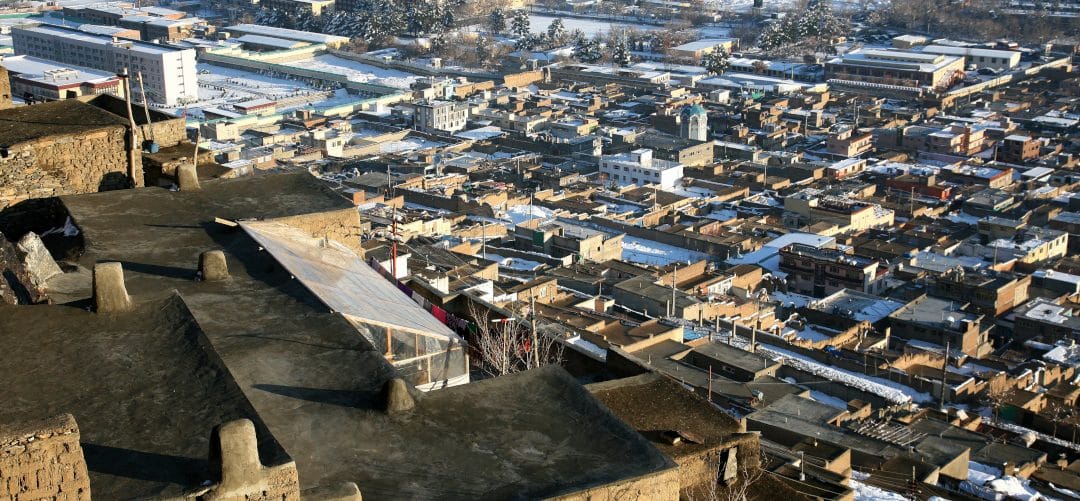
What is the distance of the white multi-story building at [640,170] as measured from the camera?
83.0 feet

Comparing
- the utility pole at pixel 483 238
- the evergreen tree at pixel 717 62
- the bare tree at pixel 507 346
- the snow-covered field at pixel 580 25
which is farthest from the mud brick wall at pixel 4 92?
the snow-covered field at pixel 580 25

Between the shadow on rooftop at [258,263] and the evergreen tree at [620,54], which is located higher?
the shadow on rooftop at [258,263]

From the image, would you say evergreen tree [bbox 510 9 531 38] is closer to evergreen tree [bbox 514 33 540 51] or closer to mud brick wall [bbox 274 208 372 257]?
evergreen tree [bbox 514 33 540 51]

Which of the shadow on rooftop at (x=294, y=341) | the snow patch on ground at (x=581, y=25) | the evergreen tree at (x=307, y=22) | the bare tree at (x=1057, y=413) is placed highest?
the shadow on rooftop at (x=294, y=341)

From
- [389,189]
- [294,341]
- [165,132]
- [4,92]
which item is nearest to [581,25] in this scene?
[389,189]

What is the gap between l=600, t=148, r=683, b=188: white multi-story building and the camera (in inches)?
997

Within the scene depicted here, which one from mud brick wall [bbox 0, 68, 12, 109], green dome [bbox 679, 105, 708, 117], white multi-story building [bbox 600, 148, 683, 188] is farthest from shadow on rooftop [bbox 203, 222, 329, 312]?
green dome [bbox 679, 105, 708, 117]

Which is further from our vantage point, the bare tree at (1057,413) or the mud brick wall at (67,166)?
the bare tree at (1057,413)

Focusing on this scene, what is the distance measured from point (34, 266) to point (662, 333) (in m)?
10.7

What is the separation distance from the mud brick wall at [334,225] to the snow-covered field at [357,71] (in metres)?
31.1

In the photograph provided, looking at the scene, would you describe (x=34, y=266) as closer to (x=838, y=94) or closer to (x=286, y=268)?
(x=286, y=268)

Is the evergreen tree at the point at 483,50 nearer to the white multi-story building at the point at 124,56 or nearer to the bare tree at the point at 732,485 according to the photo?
the white multi-story building at the point at 124,56

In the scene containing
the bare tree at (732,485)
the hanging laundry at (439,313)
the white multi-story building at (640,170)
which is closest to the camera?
the bare tree at (732,485)

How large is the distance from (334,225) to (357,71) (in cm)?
3511
